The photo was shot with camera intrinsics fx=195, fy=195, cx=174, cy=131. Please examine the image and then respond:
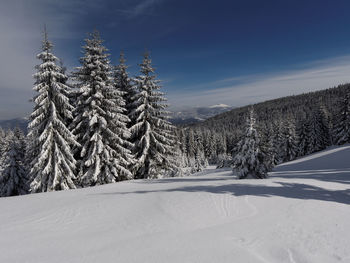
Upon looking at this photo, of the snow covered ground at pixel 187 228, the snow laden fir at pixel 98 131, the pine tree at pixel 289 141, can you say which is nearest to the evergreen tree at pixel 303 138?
the pine tree at pixel 289 141

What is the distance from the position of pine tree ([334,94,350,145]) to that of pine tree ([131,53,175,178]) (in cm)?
4006

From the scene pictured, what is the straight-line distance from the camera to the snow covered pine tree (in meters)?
16.4

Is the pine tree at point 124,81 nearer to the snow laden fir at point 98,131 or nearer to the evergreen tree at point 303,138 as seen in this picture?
the snow laden fir at point 98,131

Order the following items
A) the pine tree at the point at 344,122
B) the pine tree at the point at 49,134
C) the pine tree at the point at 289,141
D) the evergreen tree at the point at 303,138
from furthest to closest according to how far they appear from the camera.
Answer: the pine tree at the point at 289,141, the evergreen tree at the point at 303,138, the pine tree at the point at 344,122, the pine tree at the point at 49,134

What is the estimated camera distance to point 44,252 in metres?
4.07

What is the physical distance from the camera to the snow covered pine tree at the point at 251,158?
16438mm

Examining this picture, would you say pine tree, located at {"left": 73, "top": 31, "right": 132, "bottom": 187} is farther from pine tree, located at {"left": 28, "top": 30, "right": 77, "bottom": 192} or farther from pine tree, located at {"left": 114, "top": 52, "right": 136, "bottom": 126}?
pine tree, located at {"left": 114, "top": 52, "right": 136, "bottom": 126}

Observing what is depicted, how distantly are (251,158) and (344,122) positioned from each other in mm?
36267

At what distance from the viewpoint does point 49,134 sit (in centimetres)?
1473

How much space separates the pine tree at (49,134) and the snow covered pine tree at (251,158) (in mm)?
13723

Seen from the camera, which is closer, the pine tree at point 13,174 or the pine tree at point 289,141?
the pine tree at point 13,174

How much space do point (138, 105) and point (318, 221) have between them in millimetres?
15988

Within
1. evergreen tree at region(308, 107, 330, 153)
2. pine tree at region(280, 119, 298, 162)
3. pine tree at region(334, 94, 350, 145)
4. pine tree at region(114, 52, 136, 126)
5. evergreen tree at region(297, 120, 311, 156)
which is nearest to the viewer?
pine tree at region(114, 52, 136, 126)

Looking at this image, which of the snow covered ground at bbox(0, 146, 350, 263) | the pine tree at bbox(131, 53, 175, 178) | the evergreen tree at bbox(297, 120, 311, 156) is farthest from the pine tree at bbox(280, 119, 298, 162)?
the snow covered ground at bbox(0, 146, 350, 263)
